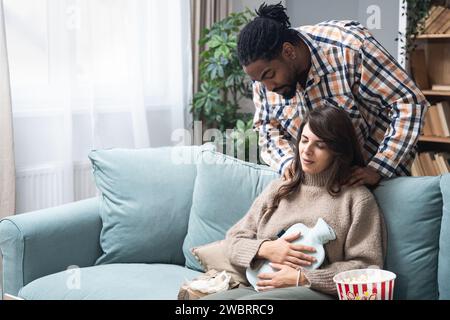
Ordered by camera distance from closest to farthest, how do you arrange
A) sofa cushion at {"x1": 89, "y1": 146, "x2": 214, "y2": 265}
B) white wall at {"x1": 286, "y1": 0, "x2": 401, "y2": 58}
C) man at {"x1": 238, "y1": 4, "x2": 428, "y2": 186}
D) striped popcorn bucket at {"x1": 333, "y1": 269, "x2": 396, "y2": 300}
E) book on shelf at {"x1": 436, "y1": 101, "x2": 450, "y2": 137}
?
striped popcorn bucket at {"x1": 333, "y1": 269, "x2": 396, "y2": 300} → man at {"x1": 238, "y1": 4, "x2": 428, "y2": 186} → sofa cushion at {"x1": 89, "y1": 146, "x2": 214, "y2": 265} → book on shelf at {"x1": 436, "y1": 101, "x2": 450, "y2": 137} → white wall at {"x1": 286, "y1": 0, "x2": 401, "y2": 58}

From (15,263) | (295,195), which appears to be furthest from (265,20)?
(15,263)

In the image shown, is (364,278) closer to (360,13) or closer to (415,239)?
(415,239)

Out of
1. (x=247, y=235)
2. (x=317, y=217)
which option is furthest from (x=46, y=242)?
(x=317, y=217)

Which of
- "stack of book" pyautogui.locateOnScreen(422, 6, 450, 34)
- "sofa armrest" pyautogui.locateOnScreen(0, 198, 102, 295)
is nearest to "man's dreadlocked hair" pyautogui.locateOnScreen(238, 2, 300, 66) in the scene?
"sofa armrest" pyautogui.locateOnScreen(0, 198, 102, 295)

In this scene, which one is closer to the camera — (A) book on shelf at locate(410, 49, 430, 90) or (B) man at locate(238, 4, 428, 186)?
(B) man at locate(238, 4, 428, 186)

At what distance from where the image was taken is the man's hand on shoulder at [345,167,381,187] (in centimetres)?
208

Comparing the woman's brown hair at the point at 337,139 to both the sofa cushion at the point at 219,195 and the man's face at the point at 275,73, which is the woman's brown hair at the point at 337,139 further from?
the sofa cushion at the point at 219,195

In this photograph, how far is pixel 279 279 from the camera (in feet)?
6.52

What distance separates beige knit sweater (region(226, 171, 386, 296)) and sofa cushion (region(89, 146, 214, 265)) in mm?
464

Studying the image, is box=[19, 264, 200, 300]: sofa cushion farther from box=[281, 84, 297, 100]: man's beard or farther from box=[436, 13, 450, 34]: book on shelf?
box=[436, 13, 450, 34]: book on shelf

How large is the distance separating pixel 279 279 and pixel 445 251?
49cm

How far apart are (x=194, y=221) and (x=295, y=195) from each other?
542 millimetres

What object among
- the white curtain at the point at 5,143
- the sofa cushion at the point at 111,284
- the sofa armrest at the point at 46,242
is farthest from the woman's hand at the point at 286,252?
the white curtain at the point at 5,143
